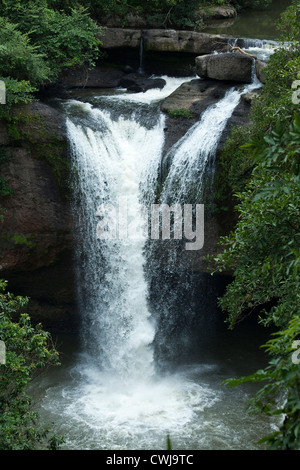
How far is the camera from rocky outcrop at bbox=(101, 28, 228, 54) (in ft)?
57.1

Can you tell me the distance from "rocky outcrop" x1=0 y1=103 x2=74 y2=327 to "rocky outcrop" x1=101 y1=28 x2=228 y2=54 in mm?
5493

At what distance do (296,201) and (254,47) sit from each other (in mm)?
12347

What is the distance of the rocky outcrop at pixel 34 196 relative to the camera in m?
12.6

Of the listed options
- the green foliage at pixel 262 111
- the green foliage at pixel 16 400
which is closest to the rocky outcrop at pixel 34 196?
the green foliage at pixel 262 111

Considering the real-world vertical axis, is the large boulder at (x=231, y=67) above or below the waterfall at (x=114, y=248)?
above

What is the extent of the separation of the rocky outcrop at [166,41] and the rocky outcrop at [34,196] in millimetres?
5493

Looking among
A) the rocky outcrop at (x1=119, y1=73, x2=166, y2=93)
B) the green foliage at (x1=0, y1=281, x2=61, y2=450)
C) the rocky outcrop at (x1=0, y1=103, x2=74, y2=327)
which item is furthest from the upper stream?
the green foliage at (x1=0, y1=281, x2=61, y2=450)

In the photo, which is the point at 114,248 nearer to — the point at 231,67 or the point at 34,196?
the point at 34,196

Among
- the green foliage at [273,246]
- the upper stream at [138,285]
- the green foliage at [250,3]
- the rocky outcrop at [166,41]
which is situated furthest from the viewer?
the green foliage at [250,3]

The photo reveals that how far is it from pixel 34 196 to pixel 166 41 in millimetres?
8013

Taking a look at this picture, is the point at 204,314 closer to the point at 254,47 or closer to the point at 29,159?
the point at 29,159

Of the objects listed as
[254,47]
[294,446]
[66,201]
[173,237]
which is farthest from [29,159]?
[294,446]

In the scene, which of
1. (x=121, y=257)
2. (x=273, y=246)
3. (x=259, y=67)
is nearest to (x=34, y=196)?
(x=121, y=257)

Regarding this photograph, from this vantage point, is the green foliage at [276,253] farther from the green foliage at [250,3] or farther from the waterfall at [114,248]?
the green foliage at [250,3]
